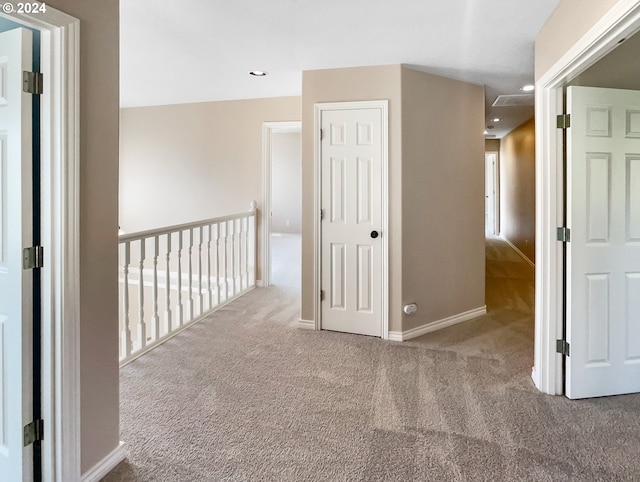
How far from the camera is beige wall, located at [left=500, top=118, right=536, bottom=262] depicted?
6.35 m

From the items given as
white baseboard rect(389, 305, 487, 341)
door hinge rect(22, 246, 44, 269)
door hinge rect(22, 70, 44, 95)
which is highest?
door hinge rect(22, 70, 44, 95)

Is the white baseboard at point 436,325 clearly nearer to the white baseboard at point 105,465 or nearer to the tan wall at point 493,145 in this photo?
the white baseboard at point 105,465

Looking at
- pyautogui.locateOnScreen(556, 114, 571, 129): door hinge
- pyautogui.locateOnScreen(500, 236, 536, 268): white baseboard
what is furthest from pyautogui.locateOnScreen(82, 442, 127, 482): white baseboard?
pyautogui.locateOnScreen(500, 236, 536, 268): white baseboard

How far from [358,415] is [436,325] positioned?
1.71 metres

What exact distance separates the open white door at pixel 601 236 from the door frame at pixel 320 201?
4.50ft

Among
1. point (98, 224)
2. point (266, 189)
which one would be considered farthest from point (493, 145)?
point (98, 224)

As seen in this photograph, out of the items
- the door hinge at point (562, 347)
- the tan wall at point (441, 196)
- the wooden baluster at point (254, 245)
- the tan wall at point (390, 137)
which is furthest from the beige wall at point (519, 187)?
the wooden baluster at point (254, 245)

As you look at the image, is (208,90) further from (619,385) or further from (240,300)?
(619,385)

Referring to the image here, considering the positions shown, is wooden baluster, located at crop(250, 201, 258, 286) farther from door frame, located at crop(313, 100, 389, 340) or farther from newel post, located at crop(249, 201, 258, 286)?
door frame, located at crop(313, 100, 389, 340)

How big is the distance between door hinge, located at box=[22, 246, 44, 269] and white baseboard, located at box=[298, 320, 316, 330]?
2.41 metres

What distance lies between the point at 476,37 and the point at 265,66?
1.78m

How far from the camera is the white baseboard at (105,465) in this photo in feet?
5.32

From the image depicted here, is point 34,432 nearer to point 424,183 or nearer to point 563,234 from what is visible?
point 563,234

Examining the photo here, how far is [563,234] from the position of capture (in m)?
2.40
